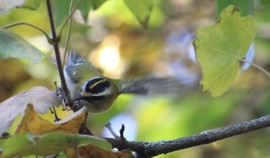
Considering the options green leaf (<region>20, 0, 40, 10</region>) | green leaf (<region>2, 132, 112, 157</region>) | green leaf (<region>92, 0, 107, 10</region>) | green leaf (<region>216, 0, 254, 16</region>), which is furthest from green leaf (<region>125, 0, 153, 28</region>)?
green leaf (<region>2, 132, 112, 157</region>)

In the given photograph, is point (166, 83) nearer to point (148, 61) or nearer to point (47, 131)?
point (47, 131)

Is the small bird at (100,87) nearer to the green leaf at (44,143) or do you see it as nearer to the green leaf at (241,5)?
the green leaf at (241,5)

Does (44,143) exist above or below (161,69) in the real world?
below

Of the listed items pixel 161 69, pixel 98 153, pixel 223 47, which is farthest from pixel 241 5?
pixel 161 69

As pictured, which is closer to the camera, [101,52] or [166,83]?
[166,83]

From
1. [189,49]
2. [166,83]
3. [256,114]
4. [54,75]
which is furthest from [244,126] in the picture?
[189,49]

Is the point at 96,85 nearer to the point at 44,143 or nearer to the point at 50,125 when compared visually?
the point at 50,125
